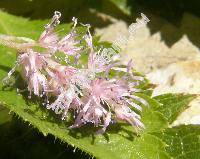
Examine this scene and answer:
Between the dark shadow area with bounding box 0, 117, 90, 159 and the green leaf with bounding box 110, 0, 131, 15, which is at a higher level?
the green leaf with bounding box 110, 0, 131, 15

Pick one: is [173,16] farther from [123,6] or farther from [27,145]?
[27,145]

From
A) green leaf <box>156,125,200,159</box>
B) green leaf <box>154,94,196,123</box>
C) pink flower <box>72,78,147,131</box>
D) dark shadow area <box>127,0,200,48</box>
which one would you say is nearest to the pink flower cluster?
pink flower <box>72,78,147,131</box>

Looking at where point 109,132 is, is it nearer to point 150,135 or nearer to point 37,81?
point 150,135

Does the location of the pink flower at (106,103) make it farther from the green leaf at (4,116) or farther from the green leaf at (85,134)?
the green leaf at (4,116)

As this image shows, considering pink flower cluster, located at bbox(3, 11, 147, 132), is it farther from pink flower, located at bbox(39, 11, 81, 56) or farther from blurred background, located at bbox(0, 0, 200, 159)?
blurred background, located at bbox(0, 0, 200, 159)

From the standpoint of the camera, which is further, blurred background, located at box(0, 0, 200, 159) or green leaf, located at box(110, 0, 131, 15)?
green leaf, located at box(110, 0, 131, 15)

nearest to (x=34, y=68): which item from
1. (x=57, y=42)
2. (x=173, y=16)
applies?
(x=57, y=42)
